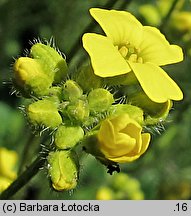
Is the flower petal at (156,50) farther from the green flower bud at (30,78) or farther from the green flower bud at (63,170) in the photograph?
the green flower bud at (63,170)

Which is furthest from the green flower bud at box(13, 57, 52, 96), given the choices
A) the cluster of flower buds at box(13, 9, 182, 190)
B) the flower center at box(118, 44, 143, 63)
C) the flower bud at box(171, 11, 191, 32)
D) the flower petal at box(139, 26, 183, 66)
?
the flower bud at box(171, 11, 191, 32)

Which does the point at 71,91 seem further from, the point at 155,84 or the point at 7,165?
the point at 7,165

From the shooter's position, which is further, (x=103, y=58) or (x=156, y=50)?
(x=156, y=50)

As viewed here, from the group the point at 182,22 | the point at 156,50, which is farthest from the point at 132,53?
the point at 182,22

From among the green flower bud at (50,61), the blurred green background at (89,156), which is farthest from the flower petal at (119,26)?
the blurred green background at (89,156)

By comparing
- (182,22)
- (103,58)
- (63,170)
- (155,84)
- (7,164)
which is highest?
(103,58)
